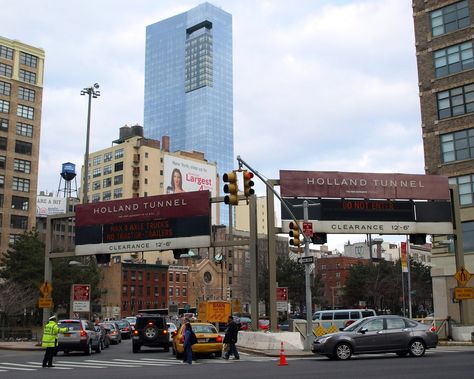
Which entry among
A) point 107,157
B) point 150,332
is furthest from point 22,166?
point 150,332

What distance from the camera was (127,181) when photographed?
5541 inches

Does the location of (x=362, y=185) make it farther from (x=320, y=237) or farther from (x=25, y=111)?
(x=25, y=111)

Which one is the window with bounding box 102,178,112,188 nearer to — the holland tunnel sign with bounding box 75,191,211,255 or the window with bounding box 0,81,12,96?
the window with bounding box 0,81,12,96

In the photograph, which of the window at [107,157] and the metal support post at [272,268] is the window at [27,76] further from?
the metal support post at [272,268]

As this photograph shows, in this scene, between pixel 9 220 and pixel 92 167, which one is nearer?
pixel 9 220

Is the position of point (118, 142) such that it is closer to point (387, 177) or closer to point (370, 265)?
point (370, 265)

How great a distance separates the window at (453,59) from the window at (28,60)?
8245 centimetres

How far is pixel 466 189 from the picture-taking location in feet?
140

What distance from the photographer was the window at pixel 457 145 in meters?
43.1

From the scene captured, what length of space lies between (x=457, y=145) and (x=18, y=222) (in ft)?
264

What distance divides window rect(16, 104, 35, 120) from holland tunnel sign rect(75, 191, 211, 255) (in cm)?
7698

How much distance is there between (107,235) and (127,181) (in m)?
108

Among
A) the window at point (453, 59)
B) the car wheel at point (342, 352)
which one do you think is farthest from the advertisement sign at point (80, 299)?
the window at point (453, 59)

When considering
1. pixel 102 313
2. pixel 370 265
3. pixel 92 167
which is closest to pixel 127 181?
pixel 92 167
